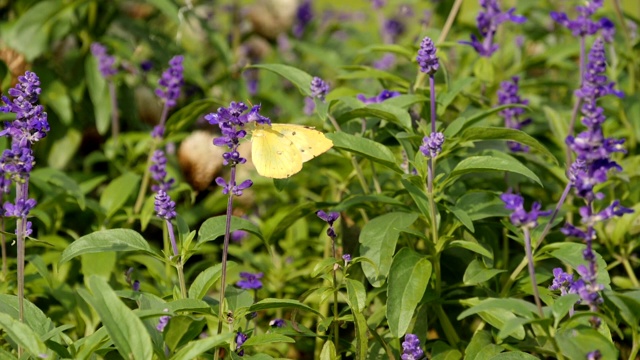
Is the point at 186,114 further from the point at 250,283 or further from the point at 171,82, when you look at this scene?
the point at 250,283

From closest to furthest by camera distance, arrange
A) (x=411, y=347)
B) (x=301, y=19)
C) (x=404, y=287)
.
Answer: (x=411, y=347)
(x=404, y=287)
(x=301, y=19)

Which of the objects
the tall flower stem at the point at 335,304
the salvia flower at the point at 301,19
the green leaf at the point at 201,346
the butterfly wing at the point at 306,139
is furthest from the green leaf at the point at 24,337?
the salvia flower at the point at 301,19

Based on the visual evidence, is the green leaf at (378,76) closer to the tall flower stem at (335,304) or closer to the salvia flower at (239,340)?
the tall flower stem at (335,304)

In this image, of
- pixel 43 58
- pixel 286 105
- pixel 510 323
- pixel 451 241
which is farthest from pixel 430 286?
pixel 43 58

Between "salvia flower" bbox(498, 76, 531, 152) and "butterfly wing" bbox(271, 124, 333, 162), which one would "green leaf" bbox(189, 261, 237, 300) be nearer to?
"butterfly wing" bbox(271, 124, 333, 162)

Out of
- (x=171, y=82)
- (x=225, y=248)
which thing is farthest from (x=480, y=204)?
(x=171, y=82)

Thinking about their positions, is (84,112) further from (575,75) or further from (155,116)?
(575,75)

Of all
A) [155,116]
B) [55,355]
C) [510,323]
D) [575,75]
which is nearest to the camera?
[510,323]
